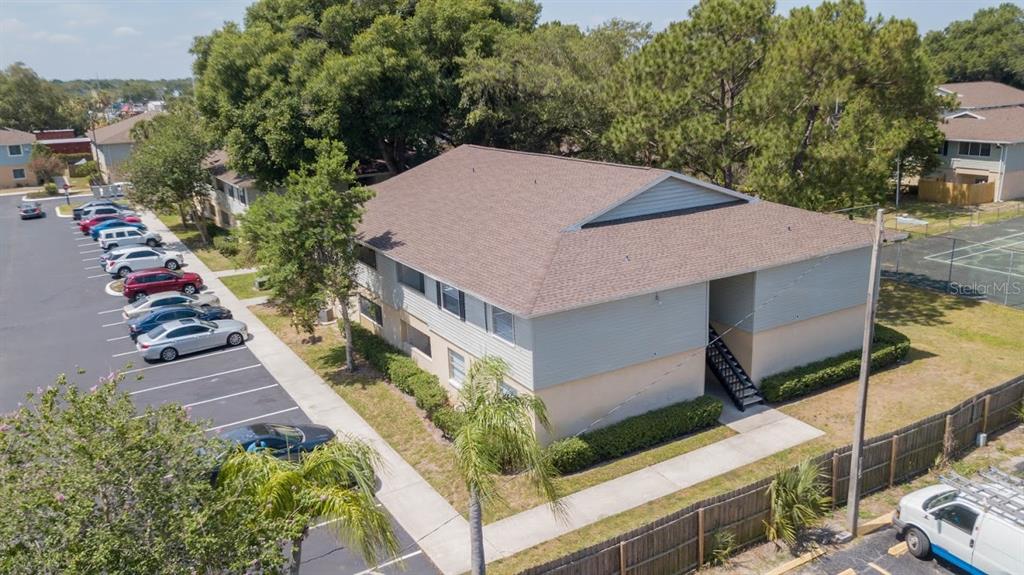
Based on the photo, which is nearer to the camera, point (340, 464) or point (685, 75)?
point (340, 464)

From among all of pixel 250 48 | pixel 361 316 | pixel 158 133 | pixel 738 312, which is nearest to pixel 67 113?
pixel 158 133

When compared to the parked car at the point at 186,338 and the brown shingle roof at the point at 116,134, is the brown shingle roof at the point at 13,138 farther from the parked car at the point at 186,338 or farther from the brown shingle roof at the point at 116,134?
the parked car at the point at 186,338

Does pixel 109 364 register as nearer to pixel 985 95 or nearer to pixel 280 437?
pixel 280 437

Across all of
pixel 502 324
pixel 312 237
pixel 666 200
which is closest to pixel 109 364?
pixel 312 237

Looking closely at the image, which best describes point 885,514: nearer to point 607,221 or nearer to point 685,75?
point 607,221

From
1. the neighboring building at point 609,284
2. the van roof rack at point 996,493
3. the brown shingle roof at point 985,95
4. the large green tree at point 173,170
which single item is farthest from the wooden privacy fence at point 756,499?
the brown shingle roof at point 985,95

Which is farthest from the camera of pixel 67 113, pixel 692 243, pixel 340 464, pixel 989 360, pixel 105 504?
pixel 67 113
